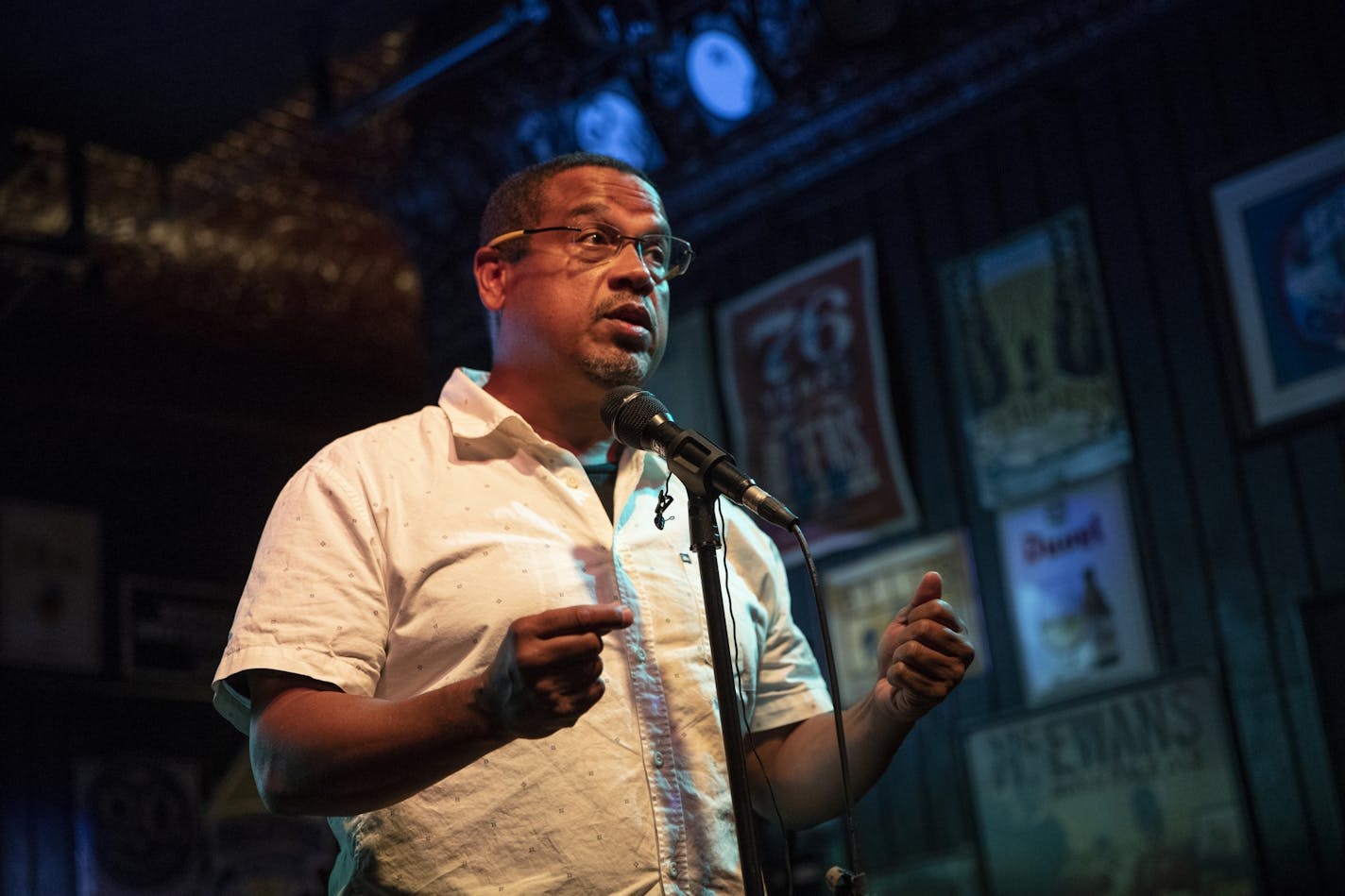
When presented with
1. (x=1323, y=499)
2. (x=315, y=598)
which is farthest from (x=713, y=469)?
(x=1323, y=499)

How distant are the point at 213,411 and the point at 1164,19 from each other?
141 inches

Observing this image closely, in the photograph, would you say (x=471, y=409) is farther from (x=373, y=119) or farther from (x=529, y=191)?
(x=373, y=119)

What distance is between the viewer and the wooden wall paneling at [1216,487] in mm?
3357

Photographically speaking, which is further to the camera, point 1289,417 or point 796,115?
point 796,115

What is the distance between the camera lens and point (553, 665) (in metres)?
1.32

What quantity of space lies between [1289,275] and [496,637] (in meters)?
2.49

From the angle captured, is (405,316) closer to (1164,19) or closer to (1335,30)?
(1164,19)

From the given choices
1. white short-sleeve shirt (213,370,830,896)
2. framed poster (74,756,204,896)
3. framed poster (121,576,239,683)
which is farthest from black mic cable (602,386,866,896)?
framed poster (121,576,239,683)

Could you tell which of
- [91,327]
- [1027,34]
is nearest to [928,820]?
[1027,34]

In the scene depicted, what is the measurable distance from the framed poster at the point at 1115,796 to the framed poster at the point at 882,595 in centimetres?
27

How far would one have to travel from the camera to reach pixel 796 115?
428cm

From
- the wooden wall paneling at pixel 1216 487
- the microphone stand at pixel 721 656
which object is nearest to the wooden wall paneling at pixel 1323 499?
the wooden wall paneling at pixel 1216 487

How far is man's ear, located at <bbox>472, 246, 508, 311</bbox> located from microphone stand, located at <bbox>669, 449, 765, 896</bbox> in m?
0.70

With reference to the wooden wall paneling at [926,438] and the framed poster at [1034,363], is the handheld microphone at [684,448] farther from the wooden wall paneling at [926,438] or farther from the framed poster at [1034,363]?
the wooden wall paneling at [926,438]
